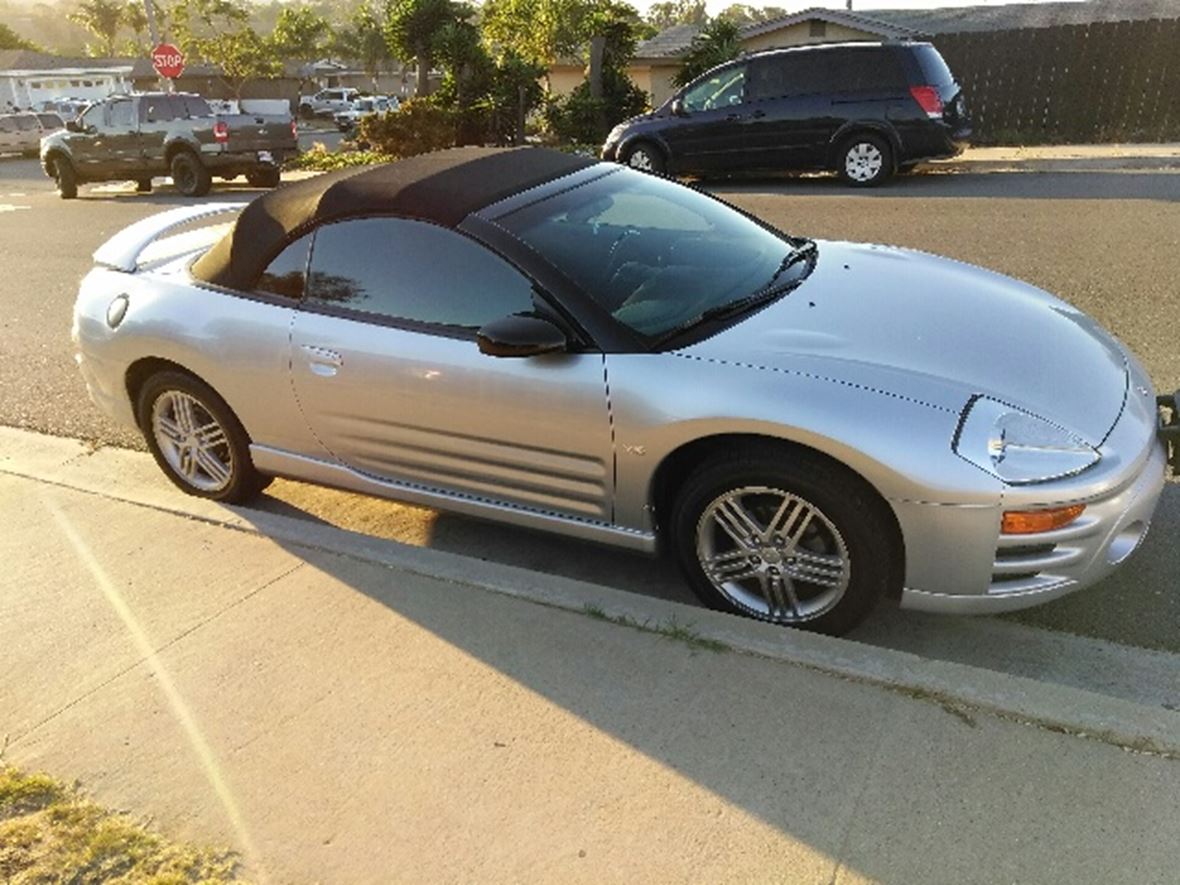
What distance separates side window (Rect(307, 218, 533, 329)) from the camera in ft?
10.8

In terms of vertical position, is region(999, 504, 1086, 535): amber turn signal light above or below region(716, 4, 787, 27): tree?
below

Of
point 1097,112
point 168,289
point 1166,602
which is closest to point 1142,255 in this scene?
point 1166,602

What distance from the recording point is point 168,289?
13.3ft

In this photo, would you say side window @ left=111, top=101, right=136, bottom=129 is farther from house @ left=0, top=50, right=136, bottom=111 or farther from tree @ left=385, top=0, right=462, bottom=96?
house @ left=0, top=50, right=136, bottom=111

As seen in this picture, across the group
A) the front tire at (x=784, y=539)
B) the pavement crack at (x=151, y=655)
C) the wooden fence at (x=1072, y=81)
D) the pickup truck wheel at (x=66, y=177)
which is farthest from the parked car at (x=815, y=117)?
the pickup truck wheel at (x=66, y=177)

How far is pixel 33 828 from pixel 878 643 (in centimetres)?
252

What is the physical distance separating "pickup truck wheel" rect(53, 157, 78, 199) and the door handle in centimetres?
1675

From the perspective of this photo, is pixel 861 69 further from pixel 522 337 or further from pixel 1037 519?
pixel 1037 519

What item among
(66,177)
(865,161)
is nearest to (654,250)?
(865,161)

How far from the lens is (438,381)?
332cm

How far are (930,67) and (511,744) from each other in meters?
11.4

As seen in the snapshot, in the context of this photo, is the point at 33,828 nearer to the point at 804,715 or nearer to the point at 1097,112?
the point at 804,715

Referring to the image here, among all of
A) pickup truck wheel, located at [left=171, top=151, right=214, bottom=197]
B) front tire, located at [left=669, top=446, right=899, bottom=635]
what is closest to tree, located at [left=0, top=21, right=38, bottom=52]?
pickup truck wheel, located at [left=171, top=151, right=214, bottom=197]

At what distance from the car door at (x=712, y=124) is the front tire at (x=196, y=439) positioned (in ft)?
32.4
